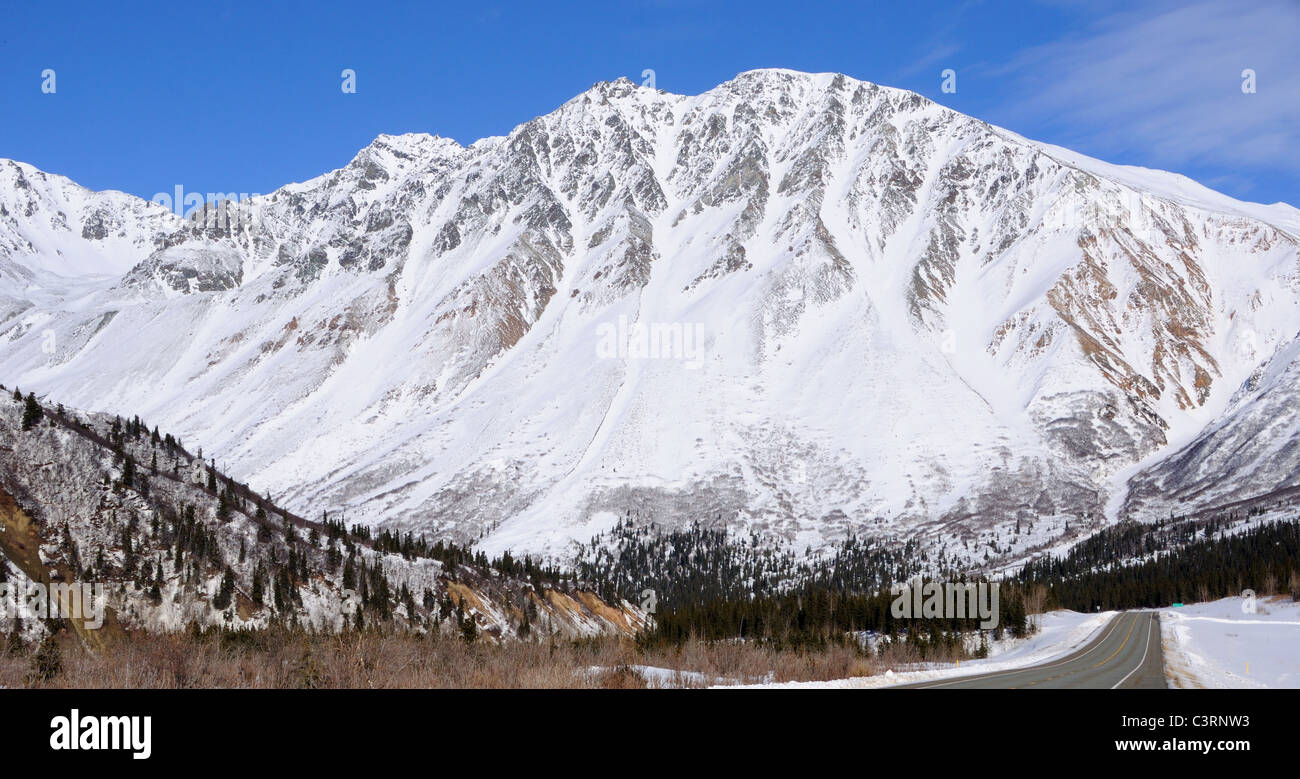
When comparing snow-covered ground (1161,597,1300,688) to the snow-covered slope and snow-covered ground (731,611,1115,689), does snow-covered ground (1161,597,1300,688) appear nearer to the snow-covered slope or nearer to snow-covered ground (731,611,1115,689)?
snow-covered ground (731,611,1115,689)

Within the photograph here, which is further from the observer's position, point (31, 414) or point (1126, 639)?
point (31, 414)

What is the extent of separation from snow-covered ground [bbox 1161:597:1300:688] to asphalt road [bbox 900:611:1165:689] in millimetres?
946

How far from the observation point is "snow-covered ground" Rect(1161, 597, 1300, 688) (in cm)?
3509

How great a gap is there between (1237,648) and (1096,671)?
90.1ft

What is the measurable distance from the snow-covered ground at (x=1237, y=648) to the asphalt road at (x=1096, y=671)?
0.95 metres

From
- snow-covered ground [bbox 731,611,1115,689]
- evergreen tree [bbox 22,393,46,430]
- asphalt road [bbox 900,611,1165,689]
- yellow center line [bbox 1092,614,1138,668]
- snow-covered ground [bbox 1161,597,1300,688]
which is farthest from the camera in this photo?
evergreen tree [bbox 22,393,46,430]

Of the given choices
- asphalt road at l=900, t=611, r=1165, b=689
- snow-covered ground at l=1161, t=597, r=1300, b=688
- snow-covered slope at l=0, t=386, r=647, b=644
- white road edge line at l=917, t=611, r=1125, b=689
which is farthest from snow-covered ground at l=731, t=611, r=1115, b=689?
snow-covered slope at l=0, t=386, r=647, b=644

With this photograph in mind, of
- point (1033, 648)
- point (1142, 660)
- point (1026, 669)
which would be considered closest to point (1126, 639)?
point (1033, 648)

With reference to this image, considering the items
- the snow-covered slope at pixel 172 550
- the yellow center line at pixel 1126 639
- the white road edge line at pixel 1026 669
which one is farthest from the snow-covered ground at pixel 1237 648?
the snow-covered slope at pixel 172 550

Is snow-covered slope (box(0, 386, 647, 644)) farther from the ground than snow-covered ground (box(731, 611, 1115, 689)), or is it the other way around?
snow-covered slope (box(0, 386, 647, 644))

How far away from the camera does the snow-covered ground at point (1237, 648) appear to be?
1382 inches

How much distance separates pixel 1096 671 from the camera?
35.4 m

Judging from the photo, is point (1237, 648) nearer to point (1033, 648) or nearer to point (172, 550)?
point (1033, 648)
